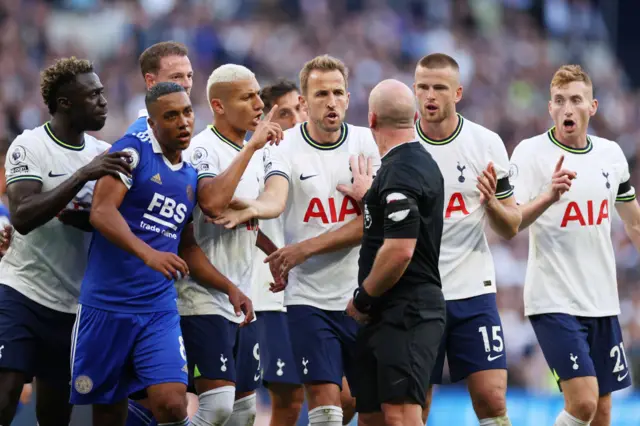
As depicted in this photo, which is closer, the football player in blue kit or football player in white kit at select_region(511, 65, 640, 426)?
the football player in blue kit

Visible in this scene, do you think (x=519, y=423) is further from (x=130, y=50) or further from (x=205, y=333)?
(x=130, y=50)

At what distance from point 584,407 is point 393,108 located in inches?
121

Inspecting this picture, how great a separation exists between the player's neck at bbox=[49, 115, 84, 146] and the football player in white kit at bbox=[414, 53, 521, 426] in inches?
100

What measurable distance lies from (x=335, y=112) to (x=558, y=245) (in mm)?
2240

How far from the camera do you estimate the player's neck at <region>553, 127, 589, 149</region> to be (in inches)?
363

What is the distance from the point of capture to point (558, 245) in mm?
8984

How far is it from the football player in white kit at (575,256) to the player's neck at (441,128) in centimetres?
84

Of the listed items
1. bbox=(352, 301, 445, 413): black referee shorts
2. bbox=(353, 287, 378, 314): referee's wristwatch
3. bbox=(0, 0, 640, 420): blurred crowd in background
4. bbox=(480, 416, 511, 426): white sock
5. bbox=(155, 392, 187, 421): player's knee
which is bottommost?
bbox=(480, 416, 511, 426): white sock

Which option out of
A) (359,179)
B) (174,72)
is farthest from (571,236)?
(174,72)

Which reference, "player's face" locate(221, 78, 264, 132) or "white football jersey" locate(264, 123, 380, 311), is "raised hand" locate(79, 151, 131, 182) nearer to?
"player's face" locate(221, 78, 264, 132)

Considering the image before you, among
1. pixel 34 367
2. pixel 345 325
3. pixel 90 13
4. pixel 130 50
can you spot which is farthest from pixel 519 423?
pixel 90 13

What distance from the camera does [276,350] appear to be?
9.01 meters

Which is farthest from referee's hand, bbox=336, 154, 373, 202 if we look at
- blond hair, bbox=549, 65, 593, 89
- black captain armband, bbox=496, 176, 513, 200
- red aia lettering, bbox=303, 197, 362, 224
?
blond hair, bbox=549, 65, 593, 89

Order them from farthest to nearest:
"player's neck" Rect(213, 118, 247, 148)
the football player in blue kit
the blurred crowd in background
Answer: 1. the blurred crowd in background
2. "player's neck" Rect(213, 118, 247, 148)
3. the football player in blue kit
